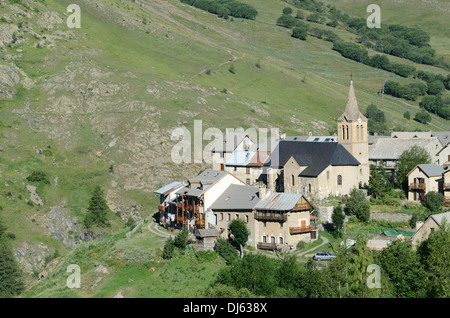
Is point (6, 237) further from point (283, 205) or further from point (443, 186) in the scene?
point (443, 186)

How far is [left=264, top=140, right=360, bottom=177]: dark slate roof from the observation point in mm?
98125

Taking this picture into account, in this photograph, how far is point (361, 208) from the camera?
8612 centimetres

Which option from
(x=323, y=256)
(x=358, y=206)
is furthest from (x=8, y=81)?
(x=323, y=256)

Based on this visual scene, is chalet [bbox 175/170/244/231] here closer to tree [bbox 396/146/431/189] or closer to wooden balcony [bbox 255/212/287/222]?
wooden balcony [bbox 255/212/287/222]

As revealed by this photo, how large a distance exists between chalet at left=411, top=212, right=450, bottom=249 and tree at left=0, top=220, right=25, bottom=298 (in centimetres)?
5736

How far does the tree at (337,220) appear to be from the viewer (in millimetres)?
84375

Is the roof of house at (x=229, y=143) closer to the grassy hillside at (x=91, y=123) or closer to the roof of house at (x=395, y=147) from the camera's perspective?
the grassy hillside at (x=91, y=123)

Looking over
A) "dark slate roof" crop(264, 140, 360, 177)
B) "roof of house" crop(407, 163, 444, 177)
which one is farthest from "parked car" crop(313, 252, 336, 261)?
"roof of house" crop(407, 163, 444, 177)

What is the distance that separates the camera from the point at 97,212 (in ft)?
401

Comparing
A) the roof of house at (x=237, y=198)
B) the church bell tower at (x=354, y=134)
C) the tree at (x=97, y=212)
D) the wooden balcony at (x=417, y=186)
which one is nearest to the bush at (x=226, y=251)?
the roof of house at (x=237, y=198)

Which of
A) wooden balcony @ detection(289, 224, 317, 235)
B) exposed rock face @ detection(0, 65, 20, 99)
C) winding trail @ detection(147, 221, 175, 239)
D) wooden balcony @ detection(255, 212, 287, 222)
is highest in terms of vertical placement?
exposed rock face @ detection(0, 65, 20, 99)

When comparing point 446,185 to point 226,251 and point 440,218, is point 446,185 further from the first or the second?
point 226,251
